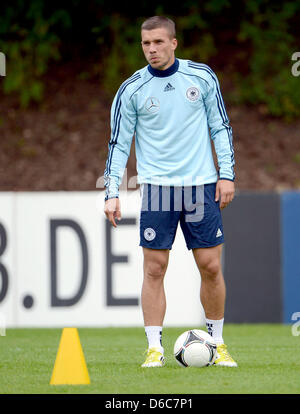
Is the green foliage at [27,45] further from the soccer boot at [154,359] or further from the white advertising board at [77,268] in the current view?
the soccer boot at [154,359]

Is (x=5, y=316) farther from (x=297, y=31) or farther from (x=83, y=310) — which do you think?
(x=297, y=31)

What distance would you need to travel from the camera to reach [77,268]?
8.86 m

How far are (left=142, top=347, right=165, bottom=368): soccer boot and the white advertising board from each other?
3454 millimetres

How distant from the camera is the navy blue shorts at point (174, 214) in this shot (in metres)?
5.32

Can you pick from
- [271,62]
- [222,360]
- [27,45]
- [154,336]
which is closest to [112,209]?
[154,336]

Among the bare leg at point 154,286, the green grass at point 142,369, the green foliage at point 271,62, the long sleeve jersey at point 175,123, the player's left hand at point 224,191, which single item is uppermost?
the green foliage at point 271,62

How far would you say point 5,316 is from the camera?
28.9ft

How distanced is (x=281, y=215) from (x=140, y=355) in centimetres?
314

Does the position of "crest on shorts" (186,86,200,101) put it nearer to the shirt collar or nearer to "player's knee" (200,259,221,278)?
the shirt collar

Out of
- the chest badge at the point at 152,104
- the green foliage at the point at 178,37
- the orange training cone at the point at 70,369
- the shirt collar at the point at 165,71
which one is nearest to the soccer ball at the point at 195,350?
the orange training cone at the point at 70,369

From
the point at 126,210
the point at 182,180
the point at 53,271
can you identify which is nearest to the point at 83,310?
the point at 53,271

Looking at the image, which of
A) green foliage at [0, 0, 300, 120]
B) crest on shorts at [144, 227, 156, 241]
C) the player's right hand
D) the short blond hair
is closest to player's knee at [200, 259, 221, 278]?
crest on shorts at [144, 227, 156, 241]

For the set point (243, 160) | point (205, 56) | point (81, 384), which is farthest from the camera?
point (205, 56)

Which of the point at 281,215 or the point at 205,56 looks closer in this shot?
the point at 281,215
